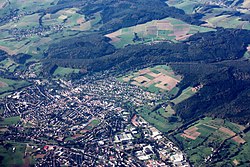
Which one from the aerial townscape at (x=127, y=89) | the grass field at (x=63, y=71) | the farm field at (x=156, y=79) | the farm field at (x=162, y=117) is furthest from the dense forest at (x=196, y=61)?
the farm field at (x=156, y=79)

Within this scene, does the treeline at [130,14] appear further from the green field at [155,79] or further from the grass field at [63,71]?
the green field at [155,79]

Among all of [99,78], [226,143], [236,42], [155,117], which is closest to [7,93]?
[99,78]

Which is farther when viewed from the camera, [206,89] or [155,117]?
[206,89]

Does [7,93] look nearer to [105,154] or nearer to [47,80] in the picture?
[47,80]

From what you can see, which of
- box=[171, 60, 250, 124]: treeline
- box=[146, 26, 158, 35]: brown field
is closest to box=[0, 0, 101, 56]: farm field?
box=[146, 26, 158, 35]: brown field

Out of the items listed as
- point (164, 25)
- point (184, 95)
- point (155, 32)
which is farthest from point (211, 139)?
point (164, 25)

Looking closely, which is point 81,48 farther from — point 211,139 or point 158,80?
point 211,139
